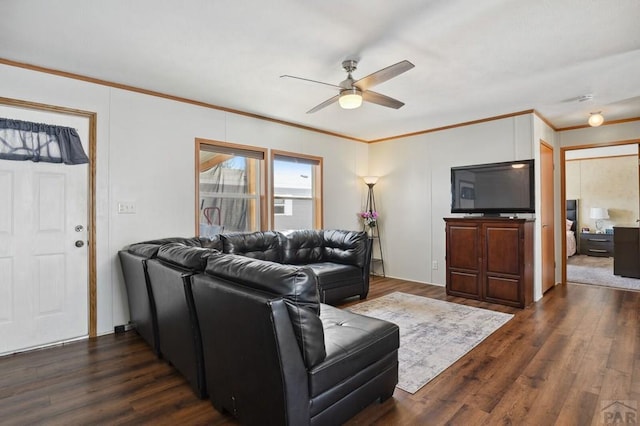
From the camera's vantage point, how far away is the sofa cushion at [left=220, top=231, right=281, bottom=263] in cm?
385

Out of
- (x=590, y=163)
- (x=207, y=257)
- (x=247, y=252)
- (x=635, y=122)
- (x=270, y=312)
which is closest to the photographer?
(x=270, y=312)

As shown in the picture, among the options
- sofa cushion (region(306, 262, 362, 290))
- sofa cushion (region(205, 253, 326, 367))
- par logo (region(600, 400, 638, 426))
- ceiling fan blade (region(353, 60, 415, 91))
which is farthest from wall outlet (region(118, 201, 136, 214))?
par logo (region(600, 400, 638, 426))

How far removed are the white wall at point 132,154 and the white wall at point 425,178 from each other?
2.77m

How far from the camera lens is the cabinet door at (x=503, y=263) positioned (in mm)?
4000

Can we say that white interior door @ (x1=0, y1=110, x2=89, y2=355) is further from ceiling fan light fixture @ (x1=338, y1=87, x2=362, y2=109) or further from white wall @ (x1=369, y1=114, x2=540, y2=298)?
white wall @ (x1=369, y1=114, x2=540, y2=298)

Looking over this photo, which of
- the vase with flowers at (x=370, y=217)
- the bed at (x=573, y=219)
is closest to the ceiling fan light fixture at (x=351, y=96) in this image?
the vase with flowers at (x=370, y=217)

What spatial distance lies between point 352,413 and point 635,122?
5.69 m

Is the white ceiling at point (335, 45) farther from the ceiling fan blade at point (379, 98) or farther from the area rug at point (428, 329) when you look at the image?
the area rug at point (428, 329)

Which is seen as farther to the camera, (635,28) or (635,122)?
(635,122)

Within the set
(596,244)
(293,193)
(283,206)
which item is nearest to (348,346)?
(283,206)

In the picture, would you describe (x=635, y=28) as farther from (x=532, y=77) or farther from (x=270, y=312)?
(x=270, y=312)

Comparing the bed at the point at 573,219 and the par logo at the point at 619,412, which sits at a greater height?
the bed at the point at 573,219

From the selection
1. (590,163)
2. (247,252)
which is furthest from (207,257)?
(590,163)

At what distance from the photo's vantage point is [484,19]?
226 centimetres
